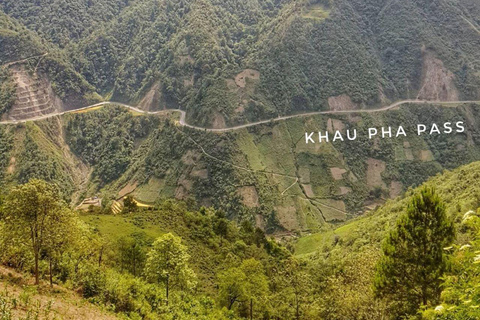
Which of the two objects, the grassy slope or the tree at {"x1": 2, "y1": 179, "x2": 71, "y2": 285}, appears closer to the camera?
the tree at {"x1": 2, "y1": 179, "x2": 71, "y2": 285}

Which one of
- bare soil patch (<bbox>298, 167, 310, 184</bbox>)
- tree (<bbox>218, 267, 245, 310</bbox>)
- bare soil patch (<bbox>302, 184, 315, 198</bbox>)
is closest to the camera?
tree (<bbox>218, 267, 245, 310</bbox>)

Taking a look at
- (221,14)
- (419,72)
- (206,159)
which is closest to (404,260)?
(206,159)

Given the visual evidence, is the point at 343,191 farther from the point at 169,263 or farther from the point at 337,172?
the point at 169,263

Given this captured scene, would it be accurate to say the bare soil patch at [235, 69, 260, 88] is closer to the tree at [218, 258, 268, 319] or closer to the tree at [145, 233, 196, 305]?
the tree at [218, 258, 268, 319]

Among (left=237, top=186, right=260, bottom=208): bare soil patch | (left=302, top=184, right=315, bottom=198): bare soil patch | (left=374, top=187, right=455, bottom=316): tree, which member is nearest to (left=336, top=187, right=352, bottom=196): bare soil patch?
(left=302, top=184, right=315, bottom=198): bare soil patch

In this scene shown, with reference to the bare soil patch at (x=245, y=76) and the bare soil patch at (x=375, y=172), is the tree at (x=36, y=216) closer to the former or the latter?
the bare soil patch at (x=375, y=172)

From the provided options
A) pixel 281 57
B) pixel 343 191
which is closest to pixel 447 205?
pixel 343 191

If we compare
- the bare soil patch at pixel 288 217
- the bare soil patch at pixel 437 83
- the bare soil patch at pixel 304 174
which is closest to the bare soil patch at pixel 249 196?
the bare soil patch at pixel 288 217
